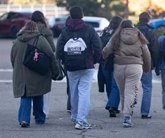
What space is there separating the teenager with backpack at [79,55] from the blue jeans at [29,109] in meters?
0.67

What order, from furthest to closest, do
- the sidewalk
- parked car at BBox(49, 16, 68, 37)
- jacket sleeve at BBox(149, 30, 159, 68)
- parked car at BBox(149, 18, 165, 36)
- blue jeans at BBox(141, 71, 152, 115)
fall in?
parked car at BBox(49, 16, 68, 37) → parked car at BBox(149, 18, 165, 36) → blue jeans at BBox(141, 71, 152, 115) → jacket sleeve at BBox(149, 30, 159, 68) → the sidewalk

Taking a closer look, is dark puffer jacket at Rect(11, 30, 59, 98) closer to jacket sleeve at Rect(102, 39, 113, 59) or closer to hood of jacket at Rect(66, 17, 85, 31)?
hood of jacket at Rect(66, 17, 85, 31)

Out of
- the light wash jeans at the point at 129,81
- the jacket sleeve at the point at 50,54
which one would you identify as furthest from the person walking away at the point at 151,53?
the jacket sleeve at the point at 50,54

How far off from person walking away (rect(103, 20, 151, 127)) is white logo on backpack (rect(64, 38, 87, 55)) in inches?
25.0

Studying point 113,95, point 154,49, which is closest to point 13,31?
point 113,95

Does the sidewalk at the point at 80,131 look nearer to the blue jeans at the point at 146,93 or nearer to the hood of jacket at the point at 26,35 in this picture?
the blue jeans at the point at 146,93

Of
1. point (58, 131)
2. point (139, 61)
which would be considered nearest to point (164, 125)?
point (139, 61)

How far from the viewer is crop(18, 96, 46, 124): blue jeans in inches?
378

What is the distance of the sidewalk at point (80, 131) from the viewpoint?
9.06 metres

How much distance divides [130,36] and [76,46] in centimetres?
91

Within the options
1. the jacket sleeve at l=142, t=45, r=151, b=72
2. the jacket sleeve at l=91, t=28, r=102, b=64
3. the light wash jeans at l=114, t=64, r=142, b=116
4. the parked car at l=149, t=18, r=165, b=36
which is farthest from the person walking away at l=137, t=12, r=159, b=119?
the parked car at l=149, t=18, r=165, b=36

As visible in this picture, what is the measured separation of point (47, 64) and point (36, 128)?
3.31 ft

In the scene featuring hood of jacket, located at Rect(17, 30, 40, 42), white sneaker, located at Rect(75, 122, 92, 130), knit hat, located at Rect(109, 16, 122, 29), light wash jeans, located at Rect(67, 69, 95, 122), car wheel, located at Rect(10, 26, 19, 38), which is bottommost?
car wheel, located at Rect(10, 26, 19, 38)

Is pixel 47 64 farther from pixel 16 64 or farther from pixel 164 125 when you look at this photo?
pixel 164 125
